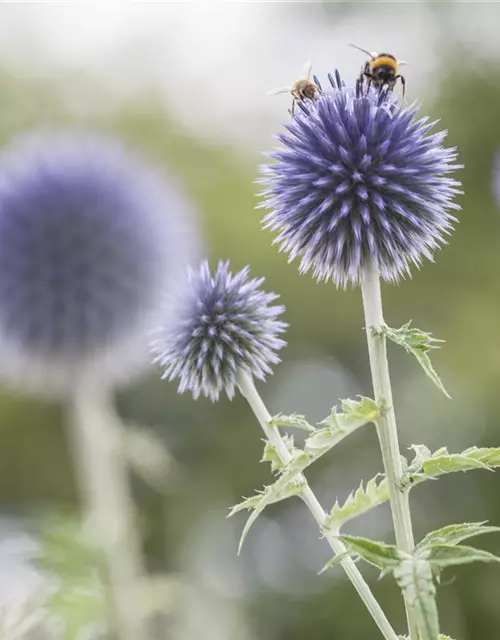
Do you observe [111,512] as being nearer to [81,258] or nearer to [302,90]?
[81,258]

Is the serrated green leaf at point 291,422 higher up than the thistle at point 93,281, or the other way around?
the thistle at point 93,281

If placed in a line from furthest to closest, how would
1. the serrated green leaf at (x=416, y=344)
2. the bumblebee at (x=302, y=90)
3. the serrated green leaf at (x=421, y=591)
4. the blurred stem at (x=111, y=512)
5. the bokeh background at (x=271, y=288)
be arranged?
the bokeh background at (x=271, y=288) → the blurred stem at (x=111, y=512) → the bumblebee at (x=302, y=90) → the serrated green leaf at (x=416, y=344) → the serrated green leaf at (x=421, y=591)

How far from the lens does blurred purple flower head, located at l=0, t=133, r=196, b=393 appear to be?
3.46 feet

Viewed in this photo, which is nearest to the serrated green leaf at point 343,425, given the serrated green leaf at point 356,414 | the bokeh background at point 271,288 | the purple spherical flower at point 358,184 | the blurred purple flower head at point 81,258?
the serrated green leaf at point 356,414

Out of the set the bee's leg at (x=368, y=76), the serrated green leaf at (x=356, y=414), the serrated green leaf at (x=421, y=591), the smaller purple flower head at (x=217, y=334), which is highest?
the bee's leg at (x=368, y=76)

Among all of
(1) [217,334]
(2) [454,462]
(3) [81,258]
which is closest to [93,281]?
(3) [81,258]

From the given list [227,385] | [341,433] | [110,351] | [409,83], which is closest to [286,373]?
[409,83]

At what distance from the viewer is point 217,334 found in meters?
0.66

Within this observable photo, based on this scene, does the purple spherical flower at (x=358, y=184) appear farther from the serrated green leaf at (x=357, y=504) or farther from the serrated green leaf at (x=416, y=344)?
the serrated green leaf at (x=357, y=504)

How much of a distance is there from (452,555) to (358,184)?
28 centimetres

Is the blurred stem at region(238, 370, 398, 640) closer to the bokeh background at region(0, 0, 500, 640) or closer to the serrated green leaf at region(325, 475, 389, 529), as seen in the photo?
the serrated green leaf at region(325, 475, 389, 529)

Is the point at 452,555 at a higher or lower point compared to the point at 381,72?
lower

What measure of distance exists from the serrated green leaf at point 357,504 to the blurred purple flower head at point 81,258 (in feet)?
1.74

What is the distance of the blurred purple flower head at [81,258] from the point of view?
1056mm
